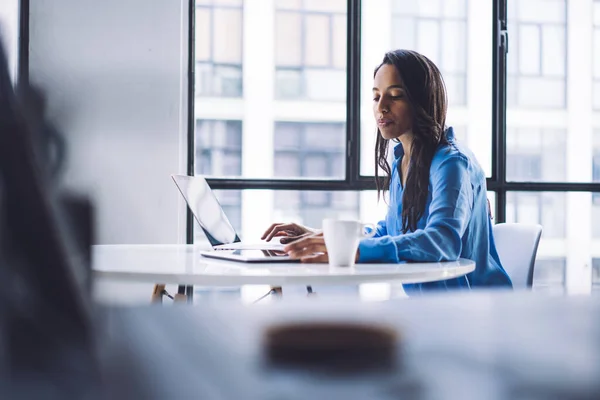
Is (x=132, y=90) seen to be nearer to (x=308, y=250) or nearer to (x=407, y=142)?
(x=407, y=142)

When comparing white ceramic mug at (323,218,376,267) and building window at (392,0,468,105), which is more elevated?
building window at (392,0,468,105)

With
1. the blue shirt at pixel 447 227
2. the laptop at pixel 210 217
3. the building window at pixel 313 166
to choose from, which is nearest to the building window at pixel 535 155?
the building window at pixel 313 166

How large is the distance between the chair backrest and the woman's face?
498 mm

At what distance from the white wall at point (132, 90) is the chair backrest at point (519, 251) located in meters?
1.60

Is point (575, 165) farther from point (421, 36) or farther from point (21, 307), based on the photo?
point (21, 307)

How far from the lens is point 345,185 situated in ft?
10.5

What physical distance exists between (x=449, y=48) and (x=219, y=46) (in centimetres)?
135

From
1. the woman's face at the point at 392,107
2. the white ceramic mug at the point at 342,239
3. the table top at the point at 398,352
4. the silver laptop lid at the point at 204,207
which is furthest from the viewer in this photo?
the woman's face at the point at 392,107

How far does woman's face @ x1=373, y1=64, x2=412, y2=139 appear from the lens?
5.68 feet

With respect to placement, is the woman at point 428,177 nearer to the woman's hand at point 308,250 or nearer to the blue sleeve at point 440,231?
the blue sleeve at point 440,231

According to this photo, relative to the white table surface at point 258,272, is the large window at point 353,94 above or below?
above

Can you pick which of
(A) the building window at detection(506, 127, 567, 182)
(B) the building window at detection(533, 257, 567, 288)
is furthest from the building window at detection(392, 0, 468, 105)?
(B) the building window at detection(533, 257, 567, 288)

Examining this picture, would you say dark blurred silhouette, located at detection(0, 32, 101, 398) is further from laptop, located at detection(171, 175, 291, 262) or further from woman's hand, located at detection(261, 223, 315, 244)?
woman's hand, located at detection(261, 223, 315, 244)

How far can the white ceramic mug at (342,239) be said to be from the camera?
113cm
